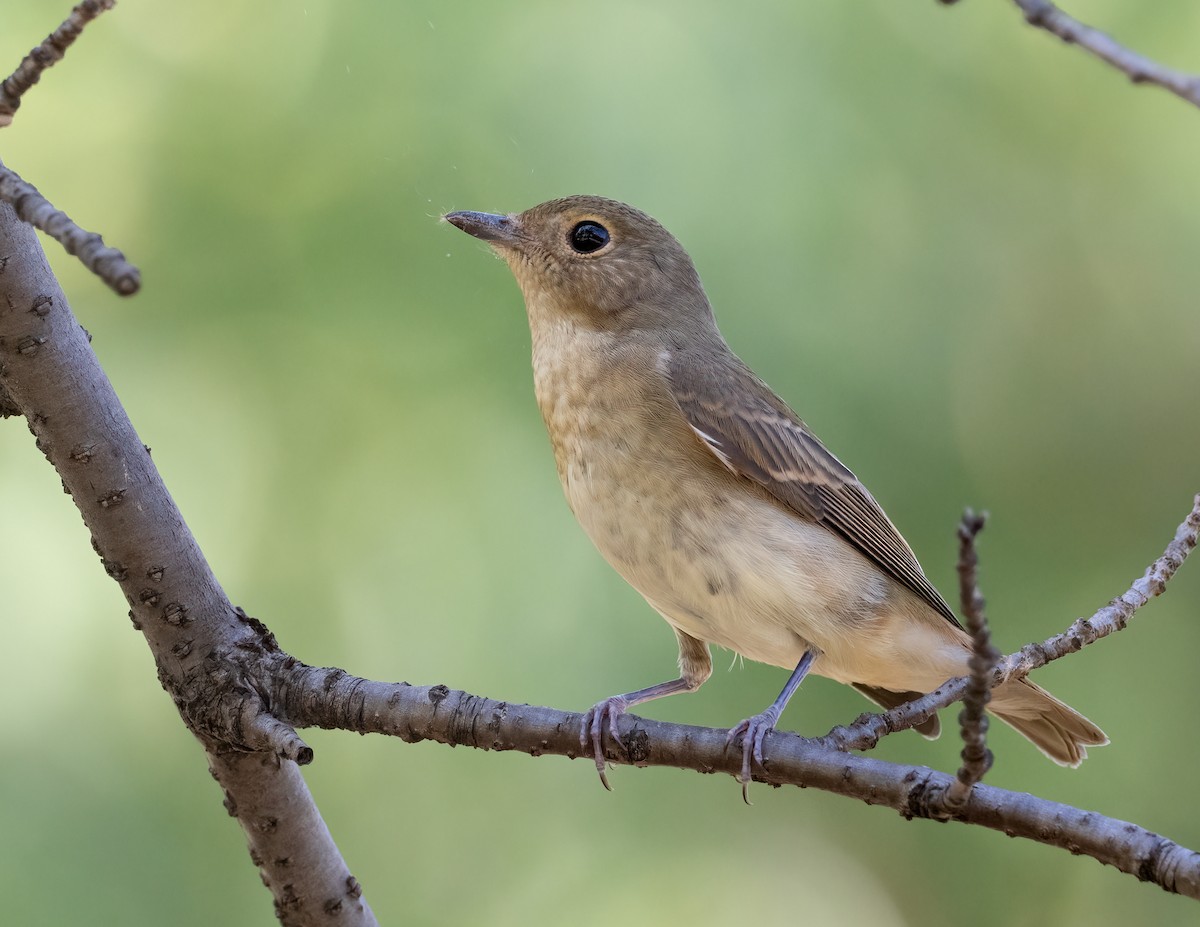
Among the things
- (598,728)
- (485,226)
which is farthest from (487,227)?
(598,728)

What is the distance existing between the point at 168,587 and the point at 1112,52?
2.08 meters

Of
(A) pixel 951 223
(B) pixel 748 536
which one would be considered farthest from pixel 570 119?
(B) pixel 748 536

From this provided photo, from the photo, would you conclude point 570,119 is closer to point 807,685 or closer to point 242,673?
point 807,685

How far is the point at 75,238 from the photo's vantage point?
1.67 m

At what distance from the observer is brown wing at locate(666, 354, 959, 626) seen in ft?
12.2

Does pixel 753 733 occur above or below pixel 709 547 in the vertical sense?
below

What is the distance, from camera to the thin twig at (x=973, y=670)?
1.66 m

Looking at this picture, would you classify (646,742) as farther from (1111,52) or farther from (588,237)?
(588,237)

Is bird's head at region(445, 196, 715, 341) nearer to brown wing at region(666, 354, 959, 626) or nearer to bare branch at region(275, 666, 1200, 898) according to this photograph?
brown wing at region(666, 354, 959, 626)

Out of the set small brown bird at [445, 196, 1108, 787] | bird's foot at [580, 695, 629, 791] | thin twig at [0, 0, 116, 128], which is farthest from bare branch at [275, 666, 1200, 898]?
thin twig at [0, 0, 116, 128]

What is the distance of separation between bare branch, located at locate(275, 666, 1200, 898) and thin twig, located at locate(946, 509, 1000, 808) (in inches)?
2.8

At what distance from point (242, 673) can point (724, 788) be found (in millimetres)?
2756

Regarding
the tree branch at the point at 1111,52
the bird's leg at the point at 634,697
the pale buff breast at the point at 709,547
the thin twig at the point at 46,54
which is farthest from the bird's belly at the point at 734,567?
the tree branch at the point at 1111,52

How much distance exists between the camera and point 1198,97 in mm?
1388
